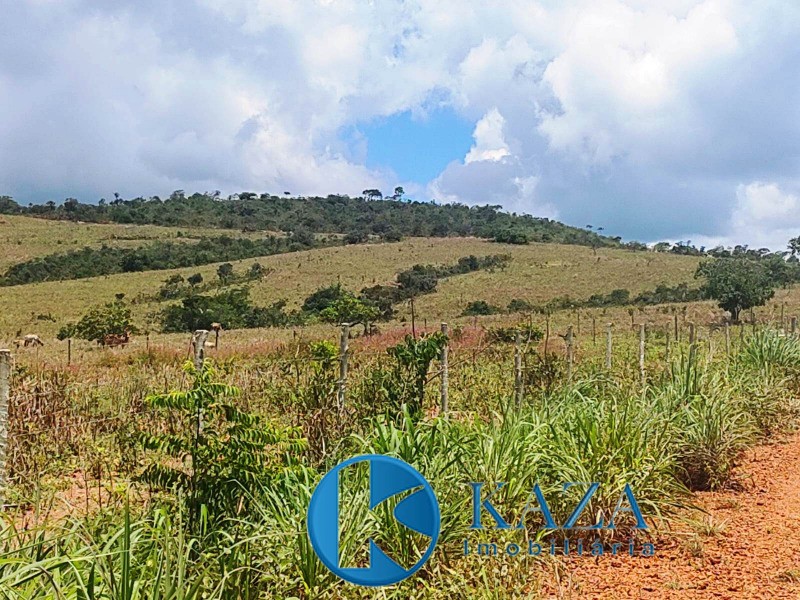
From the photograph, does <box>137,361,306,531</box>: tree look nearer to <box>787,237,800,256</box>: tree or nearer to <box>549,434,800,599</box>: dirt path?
<box>549,434,800,599</box>: dirt path

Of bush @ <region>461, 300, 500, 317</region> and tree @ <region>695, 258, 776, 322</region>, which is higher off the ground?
tree @ <region>695, 258, 776, 322</region>

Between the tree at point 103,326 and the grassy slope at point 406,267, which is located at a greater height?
the grassy slope at point 406,267

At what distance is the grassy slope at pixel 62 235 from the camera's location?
57947 mm

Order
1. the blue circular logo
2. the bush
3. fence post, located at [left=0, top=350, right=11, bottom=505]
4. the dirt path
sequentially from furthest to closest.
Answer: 1. the bush
2. fence post, located at [left=0, top=350, right=11, bottom=505]
3. the dirt path
4. the blue circular logo

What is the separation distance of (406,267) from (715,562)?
52.3 m

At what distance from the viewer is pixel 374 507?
3641 millimetres

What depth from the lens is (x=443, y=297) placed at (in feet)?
146

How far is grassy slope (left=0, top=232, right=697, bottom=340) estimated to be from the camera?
40.5 meters

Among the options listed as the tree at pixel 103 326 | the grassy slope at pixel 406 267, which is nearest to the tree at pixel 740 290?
the grassy slope at pixel 406 267

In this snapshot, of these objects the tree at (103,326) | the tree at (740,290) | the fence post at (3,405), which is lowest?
the tree at (103,326)

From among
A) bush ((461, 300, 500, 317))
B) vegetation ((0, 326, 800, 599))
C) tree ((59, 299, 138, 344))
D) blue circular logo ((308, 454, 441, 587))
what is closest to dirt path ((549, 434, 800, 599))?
vegetation ((0, 326, 800, 599))

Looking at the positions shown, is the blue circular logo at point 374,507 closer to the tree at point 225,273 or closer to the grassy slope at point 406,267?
the grassy slope at point 406,267

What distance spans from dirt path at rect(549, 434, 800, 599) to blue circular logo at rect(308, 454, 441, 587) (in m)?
0.75

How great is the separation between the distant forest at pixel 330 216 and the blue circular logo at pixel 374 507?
6685 centimetres
